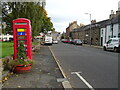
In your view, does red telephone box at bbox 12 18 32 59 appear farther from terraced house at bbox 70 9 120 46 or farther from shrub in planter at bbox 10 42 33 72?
terraced house at bbox 70 9 120 46

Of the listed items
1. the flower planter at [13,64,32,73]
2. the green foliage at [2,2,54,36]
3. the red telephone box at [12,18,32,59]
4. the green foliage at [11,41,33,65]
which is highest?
the green foliage at [2,2,54,36]

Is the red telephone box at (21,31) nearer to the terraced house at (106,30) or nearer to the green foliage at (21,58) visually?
the green foliage at (21,58)

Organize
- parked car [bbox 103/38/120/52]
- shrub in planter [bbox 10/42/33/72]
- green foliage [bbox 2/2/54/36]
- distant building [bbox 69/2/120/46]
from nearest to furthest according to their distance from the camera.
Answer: shrub in planter [bbox 10/42/33/72] → green foliage [bbox 2/2/54/36] → parked car [bbox 103/38/120/52] → distant building [bbox 69/2/120/46]

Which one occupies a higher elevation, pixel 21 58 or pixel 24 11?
pixel 24 11

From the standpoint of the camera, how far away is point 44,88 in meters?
5.23

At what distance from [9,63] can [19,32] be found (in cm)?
180

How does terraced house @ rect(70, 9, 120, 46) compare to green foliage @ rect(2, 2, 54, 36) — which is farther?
terraced house @ rect(70, 9, 120, 46)

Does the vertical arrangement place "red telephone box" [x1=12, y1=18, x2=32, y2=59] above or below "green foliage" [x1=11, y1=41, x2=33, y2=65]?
above

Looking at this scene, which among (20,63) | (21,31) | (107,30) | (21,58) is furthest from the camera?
(107,30)

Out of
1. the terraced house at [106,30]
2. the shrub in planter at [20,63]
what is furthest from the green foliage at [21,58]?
the terraced house at [106,30]

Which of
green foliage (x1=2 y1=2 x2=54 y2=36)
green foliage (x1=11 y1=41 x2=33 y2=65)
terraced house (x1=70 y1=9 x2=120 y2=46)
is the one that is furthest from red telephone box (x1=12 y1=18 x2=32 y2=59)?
terraced house (x1=70 y1=9 x2=120 y2=46)

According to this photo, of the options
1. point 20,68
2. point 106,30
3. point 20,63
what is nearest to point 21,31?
point 20,63

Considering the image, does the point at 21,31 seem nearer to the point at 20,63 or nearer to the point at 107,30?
the point at 20,63

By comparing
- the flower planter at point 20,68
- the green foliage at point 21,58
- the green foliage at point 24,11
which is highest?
the green foliage at point 24,11
